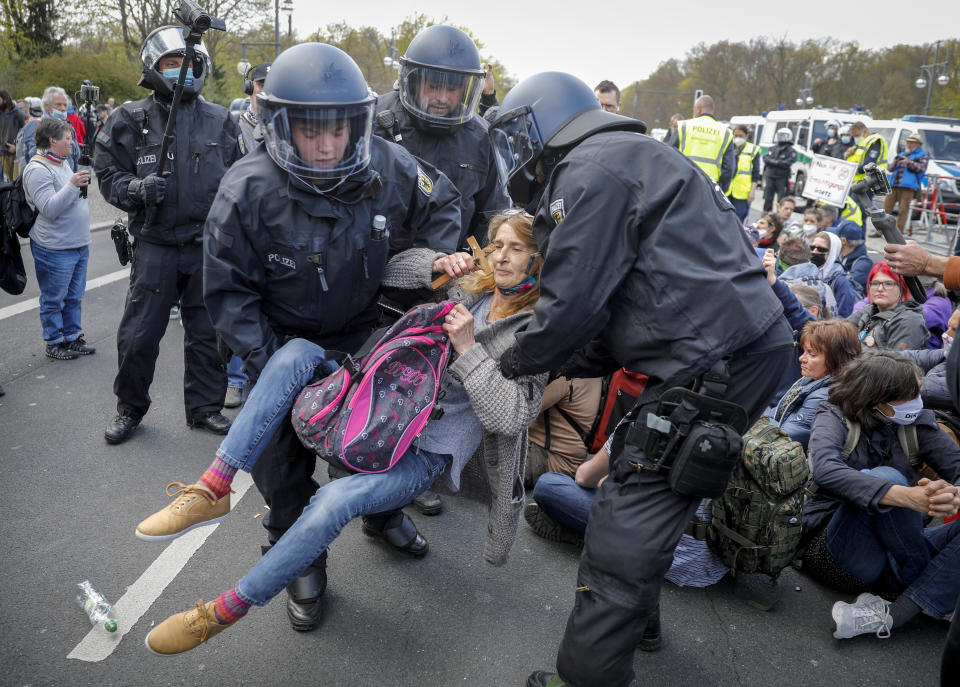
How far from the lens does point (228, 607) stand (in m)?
2.21

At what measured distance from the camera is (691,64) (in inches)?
2756

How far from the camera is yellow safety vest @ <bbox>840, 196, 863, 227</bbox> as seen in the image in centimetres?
935

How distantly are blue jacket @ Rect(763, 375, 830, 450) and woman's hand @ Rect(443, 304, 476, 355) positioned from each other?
175 centimetres

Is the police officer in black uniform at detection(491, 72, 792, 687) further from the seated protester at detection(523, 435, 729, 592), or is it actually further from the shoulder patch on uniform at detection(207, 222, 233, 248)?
the shoulder patch on uniform at detection(207, 222, 233, 248)

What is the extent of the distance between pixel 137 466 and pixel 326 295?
202 centimetres

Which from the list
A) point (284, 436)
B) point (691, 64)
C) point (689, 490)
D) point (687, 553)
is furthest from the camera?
point (691, 64)

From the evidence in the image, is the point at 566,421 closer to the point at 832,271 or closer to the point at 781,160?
the point at 832,271

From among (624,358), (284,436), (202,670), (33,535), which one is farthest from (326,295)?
(33,535)

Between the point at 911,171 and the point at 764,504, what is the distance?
13.8m

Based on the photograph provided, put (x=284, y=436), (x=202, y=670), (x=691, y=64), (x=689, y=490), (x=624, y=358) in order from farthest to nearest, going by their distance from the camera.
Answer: (x=691, y=64), (x=284, y=436), (x=202, y=670), (x=624, y=358), (x=689, y=490)

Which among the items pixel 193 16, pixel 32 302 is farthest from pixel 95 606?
pixel 32 302

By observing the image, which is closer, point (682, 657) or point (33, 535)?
point (682, 657)

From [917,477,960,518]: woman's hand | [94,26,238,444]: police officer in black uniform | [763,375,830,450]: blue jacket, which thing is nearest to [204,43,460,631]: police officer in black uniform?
[94,26,238,444]: police officer in black uniform

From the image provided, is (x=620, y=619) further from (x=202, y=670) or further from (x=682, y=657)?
(x=202, y=670)
